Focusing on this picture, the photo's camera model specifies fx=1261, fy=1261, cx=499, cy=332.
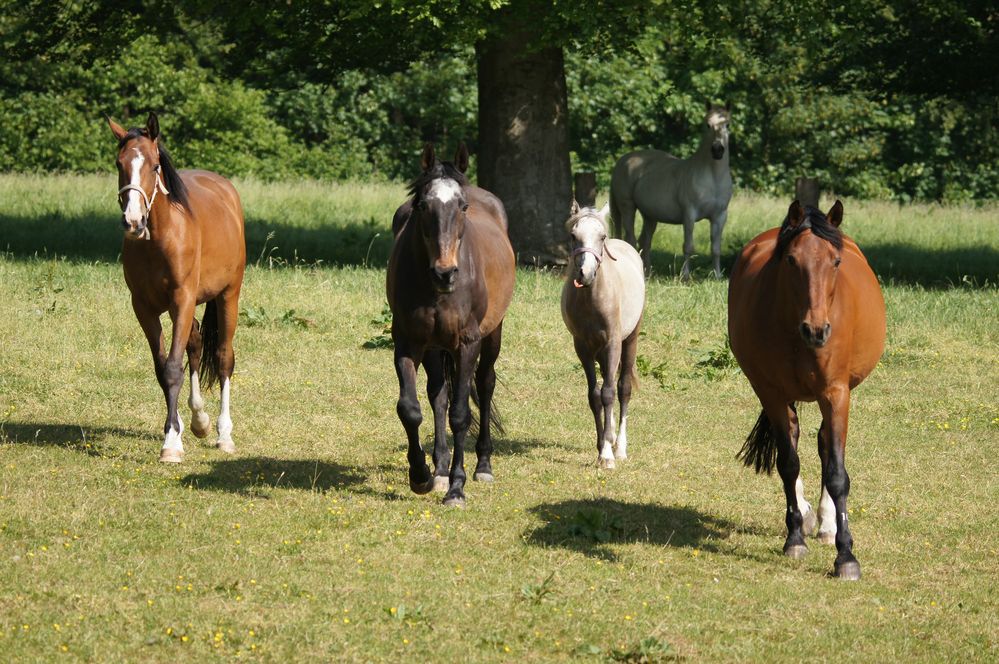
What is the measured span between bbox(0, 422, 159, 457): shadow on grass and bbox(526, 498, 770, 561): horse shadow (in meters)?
3.36

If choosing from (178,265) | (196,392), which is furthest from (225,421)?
(178,265)

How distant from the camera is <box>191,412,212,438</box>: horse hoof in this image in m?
9.67

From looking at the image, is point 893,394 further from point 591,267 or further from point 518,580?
Result: point 518,580

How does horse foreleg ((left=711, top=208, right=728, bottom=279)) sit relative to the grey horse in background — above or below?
below

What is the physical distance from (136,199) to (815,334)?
4597 millimetres

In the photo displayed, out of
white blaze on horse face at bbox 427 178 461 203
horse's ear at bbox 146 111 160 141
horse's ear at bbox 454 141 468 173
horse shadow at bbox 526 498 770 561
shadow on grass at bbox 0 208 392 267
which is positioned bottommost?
horse shadow at bbox 526 498 770 561

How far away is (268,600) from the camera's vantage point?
19.6 feet

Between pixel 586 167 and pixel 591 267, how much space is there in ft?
98.5

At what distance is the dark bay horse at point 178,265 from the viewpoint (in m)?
8.66

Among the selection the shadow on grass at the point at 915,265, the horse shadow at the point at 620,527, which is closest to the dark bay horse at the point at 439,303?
the horse shadow at the point at 620,527

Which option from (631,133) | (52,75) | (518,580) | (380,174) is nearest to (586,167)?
(631,133)

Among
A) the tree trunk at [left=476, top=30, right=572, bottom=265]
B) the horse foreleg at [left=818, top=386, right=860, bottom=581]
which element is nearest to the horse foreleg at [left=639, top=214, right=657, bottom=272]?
the tree trunk at [left=476, top=30, right=572, bottom=265]

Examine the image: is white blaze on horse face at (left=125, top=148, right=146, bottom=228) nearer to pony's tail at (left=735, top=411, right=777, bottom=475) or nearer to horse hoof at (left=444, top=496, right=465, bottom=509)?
horse hoof at (left=444, top=496, right=465, bottom=509)

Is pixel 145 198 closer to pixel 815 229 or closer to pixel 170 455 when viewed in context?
pixel 170 455
